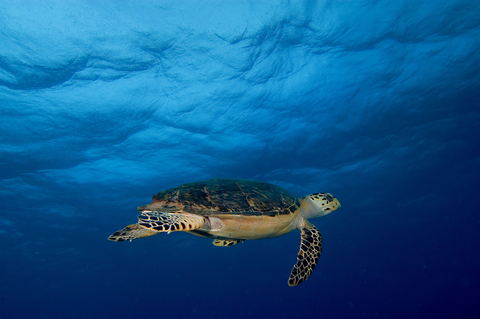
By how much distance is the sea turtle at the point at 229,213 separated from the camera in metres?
4.02

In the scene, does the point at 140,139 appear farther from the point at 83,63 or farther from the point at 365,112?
the point at 365,112

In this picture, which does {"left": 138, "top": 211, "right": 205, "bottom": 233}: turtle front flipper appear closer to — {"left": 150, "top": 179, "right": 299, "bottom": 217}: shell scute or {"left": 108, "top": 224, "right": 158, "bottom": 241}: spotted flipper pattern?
{"left": 150, "top": 179, "right": 299, "bottom": 217}: shell scute

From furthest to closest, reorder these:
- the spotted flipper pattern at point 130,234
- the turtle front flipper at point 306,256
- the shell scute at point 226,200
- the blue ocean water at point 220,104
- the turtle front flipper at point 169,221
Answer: the blue ocean water at point 220,104
the turtle front flipper at point 306,256
the shell scute at point 226,200
the spotted flipper pattern at point 130,234
the turtle front flipper at point 169,221

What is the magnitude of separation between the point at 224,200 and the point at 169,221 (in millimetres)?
1212

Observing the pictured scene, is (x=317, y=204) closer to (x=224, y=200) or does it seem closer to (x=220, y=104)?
(x=224, y=200)

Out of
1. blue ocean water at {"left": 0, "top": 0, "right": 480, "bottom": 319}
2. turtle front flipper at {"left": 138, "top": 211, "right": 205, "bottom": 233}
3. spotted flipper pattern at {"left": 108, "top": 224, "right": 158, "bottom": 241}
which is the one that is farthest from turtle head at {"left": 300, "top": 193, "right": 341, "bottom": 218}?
blue ocean water at {"left": 0, "top": 0, "right": 480, "bottom": 319}

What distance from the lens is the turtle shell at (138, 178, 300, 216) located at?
411 cm

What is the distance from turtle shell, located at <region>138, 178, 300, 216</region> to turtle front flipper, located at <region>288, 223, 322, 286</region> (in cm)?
86

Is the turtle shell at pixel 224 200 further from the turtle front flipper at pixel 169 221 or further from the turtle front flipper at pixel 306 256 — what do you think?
the turtle front flipper at pixel 306 256

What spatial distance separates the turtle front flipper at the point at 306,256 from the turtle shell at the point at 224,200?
861 mm

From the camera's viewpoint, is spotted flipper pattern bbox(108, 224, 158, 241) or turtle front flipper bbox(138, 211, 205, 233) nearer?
turtle front flipper bbox(138, 211, 205, 233)

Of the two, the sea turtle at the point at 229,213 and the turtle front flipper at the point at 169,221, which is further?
the sea turtle at the point at 229,213

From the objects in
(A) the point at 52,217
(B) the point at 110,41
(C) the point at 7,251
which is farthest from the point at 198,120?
(C) the point at 7,251

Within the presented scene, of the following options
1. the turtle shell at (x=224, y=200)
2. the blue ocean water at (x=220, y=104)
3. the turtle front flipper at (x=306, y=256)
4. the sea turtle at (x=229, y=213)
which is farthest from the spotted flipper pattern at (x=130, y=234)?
the blue ocean water at (x=220, y=104)
